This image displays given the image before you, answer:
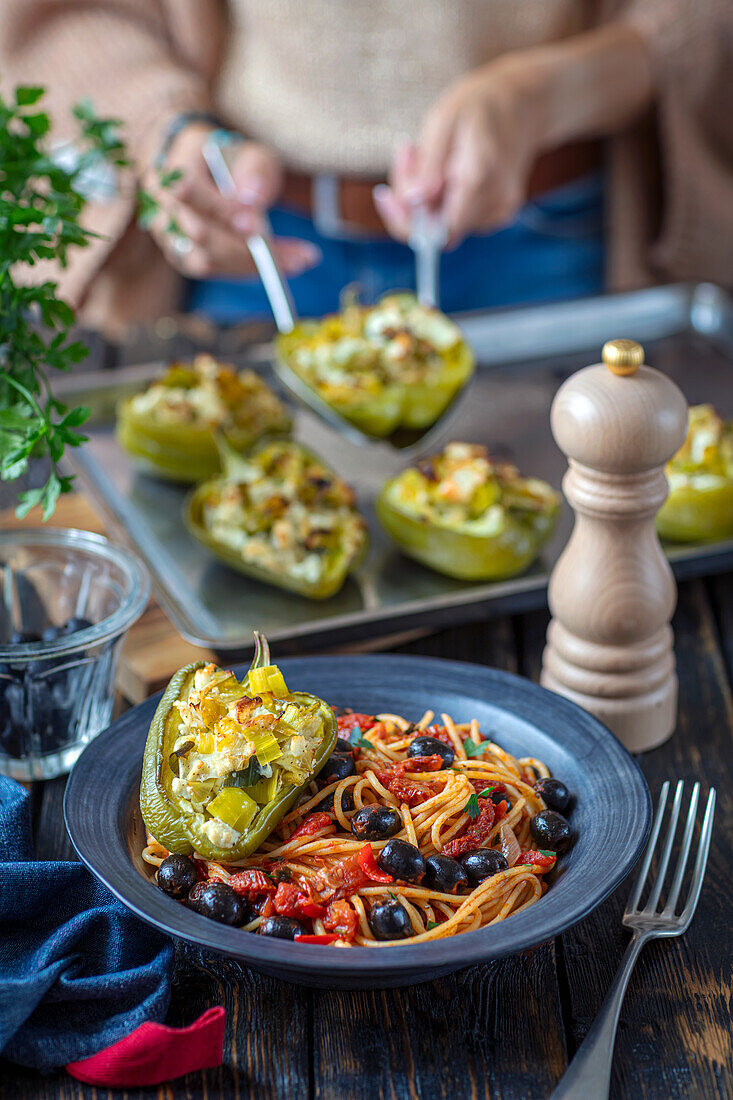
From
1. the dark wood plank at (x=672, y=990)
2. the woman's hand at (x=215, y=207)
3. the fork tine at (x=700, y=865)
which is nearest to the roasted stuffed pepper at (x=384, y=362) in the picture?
the woman's hand at (x=215, y=207)

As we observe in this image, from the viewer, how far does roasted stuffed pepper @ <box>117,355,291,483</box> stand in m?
2.90

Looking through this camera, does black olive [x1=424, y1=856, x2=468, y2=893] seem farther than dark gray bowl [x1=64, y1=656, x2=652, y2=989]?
Yes

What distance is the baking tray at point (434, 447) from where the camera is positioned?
7.62ft

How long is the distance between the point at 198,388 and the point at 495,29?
1493 mm

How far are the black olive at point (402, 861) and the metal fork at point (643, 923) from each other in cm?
27

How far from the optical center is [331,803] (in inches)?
62.2

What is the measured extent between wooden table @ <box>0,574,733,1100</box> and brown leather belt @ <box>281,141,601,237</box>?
8.37ft

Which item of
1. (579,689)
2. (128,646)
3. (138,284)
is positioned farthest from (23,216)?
(138,284)

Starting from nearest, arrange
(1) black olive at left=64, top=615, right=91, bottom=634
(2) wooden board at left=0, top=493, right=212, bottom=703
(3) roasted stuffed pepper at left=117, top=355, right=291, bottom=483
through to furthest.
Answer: (1) black olive at left=64, top=615, right=91, bottom=634 → (2) wooden board at left=0, top=493, right=212, bottom=703 → (3) roasted stuffed pepper at left=117, top=355, right=291, bottom=483

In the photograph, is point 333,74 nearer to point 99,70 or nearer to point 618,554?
point 99,70

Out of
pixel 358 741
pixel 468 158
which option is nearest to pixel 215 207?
pixel 468 158

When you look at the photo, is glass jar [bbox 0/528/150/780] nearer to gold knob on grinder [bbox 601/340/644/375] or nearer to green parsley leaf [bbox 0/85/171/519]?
green parsley leaf [bbox 0/85/171/519]

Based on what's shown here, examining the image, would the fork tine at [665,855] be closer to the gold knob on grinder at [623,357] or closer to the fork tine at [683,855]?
the fork tine at [683,855]

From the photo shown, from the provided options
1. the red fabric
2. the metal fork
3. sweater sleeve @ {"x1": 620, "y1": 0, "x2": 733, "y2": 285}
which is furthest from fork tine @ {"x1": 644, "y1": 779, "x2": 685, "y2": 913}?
sweater sleeve @ {"x1": 620, "y1": 0, "x2": 733, "y2": 285}
